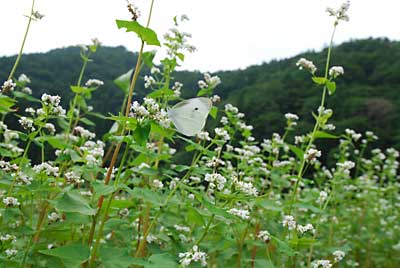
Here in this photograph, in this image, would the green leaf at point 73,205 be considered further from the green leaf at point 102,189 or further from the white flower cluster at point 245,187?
the white flower cluster at point 245,187

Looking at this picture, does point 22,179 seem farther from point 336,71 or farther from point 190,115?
point 336,71

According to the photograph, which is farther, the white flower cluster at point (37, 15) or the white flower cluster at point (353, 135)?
the white flower cluster at point (353, 135)

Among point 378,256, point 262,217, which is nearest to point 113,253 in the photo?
point 262,217

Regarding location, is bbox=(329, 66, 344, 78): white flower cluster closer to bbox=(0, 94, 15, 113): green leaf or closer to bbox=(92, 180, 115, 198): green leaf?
bbox=(92, 180, 115, 198): green leaf

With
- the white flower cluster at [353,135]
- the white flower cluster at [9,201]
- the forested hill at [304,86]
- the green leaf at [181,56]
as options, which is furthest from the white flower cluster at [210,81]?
the forested hill at [304,86]

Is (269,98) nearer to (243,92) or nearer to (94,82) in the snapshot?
(243,92)

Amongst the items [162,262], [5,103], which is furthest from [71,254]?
[5,103]
